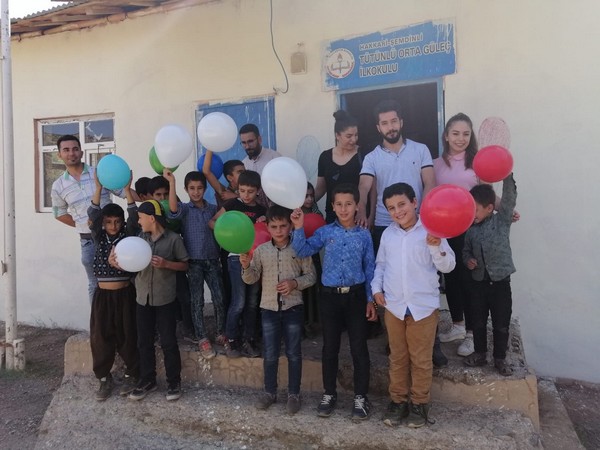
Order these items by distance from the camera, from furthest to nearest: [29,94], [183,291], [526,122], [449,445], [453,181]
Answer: [29,94]
[526,122]
[183,291]
[453,181]
[449,445]

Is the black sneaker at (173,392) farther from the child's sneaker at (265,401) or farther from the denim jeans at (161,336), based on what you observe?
Result: the child's sneaker at (265,401)

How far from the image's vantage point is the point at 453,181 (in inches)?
113

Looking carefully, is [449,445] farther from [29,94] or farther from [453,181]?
[29,94]

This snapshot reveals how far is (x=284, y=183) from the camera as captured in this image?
8.33ft

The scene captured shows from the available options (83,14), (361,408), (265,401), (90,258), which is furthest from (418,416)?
(83,14)

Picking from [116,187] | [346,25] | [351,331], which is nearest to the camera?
[351,331]

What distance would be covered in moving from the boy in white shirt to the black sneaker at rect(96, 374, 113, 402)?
186 centimetres

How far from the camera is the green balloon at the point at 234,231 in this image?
8.23 feet

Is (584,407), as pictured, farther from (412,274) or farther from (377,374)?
(412,274)

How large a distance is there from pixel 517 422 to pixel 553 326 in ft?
5.30

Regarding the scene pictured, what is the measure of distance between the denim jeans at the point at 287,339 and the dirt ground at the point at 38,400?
6.16 feet

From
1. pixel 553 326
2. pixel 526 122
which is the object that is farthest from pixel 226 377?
pixel 526 122

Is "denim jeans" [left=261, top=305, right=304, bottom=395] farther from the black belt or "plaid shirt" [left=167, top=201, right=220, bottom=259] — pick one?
"plaid shirt" [left=167, top=201, right=220, bottom=259]

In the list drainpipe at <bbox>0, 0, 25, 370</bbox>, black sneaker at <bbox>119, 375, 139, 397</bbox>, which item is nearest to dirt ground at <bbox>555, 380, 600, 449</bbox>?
black sneaker at <bbox>119, 375, 139, 397</bbox>
